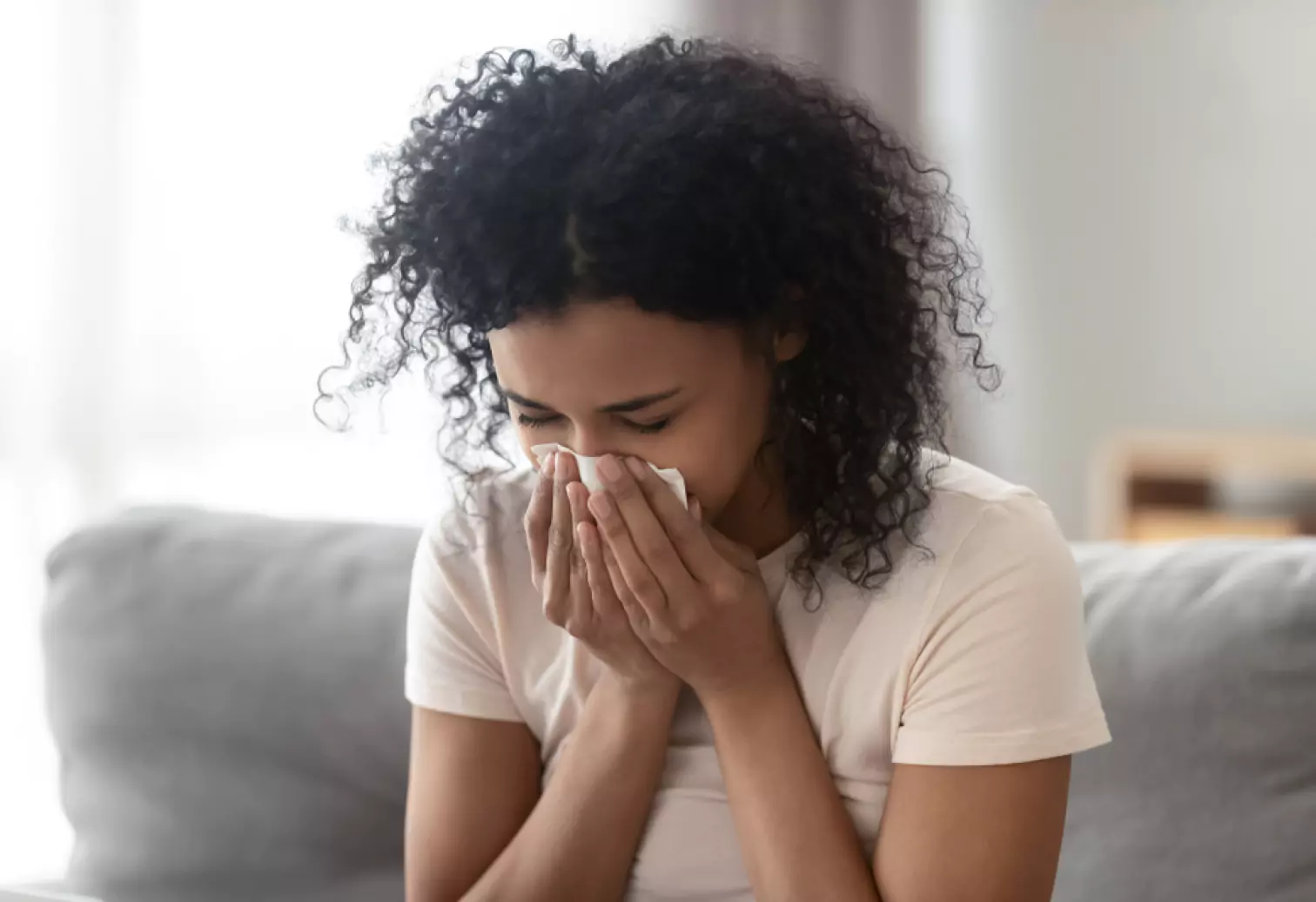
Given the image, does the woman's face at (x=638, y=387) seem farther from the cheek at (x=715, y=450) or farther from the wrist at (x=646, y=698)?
the wrist at (x=646, y=698)

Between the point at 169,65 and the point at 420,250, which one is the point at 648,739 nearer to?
the point at 420,250

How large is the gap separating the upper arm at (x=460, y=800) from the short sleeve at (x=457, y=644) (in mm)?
14

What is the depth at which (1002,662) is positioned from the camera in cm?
105

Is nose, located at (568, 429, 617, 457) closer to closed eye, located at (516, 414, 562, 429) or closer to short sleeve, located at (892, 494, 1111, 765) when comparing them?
closed eye, located at (516, 414, 562, 429)

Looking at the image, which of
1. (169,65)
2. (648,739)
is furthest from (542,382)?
(169,65)

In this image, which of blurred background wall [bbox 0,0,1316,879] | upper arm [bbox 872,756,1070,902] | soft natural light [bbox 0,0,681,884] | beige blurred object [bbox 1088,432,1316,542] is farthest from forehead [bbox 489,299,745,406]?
beige blurred object [bbox 1088,432,1316,542]

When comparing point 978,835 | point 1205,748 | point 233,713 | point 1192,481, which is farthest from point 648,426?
point 1192,481

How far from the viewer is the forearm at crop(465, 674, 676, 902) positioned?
45.2 inches

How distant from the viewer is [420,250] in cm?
109

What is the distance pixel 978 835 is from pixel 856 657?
0.53ft

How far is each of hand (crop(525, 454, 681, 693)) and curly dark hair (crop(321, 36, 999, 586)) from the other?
14cm

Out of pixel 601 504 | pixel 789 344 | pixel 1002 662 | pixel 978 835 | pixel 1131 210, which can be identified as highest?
pixel 1131 210

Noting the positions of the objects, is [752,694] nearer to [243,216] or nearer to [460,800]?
[460,800]

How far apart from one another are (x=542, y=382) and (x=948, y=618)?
0.35 meters
